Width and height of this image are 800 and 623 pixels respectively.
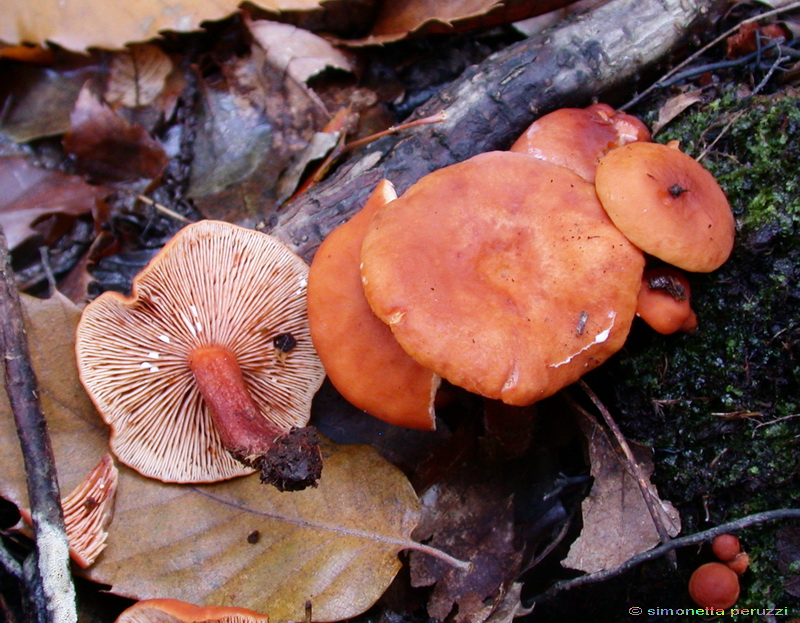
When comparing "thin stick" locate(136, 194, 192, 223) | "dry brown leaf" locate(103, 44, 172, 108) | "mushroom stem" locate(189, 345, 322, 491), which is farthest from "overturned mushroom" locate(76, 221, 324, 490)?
"dry brown leaf" locate(103, 44, 172, 108)

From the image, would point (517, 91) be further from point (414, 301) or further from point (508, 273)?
point (414, 301)

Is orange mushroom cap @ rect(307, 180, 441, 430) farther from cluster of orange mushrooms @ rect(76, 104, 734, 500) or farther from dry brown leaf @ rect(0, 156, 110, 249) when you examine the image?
dry brown leaf @ rect(0, 156, 110, 249)

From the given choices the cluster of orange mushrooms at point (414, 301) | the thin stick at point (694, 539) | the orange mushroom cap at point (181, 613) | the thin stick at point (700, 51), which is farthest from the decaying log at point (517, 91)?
the thin stick at point (694, 539)

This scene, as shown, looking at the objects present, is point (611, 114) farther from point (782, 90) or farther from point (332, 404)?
point (332, 404)

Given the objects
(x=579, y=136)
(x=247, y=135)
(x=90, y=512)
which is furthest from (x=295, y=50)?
(x=90, y=512)

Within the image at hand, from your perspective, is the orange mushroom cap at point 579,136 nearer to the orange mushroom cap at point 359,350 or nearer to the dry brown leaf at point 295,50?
the orange mushroom cap at point 359,350
